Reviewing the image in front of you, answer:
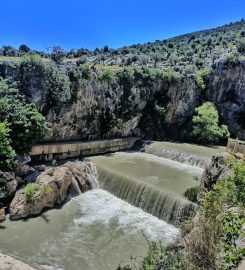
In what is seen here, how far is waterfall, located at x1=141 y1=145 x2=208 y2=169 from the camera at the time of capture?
2695 centimetres

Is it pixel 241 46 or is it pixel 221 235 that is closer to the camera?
pixel 221 235

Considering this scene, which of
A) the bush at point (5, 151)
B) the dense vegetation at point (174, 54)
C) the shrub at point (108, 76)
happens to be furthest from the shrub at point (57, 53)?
the bush at point (5, 151)

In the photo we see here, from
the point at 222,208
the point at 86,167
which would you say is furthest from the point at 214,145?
the point at 222,208

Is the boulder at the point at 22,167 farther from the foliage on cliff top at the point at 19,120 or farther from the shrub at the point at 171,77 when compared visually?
the shrub at the point at 171,77

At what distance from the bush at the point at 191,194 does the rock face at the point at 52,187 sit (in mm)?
6161

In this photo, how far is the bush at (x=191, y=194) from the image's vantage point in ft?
65.3

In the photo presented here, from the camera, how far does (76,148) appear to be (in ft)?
93.6

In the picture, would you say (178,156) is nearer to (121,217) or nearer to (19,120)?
(121,217)

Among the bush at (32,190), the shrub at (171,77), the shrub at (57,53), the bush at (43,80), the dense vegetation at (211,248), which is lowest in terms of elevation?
the bush at (32,190)

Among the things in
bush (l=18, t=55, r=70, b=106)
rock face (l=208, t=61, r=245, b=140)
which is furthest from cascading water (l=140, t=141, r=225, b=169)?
bush (l=18, t=55, r=70, b=106)

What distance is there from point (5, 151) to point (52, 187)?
10.4ft

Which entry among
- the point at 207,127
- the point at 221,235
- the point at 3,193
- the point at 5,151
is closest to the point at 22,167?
the point at 5,151

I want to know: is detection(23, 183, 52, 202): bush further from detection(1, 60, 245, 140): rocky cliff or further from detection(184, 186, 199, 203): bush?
detection(1, 60, 245, 140): rocky cliff

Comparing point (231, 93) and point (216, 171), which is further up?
point (231, 93)
